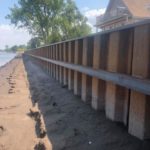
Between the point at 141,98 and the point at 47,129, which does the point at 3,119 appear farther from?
the point at 141,98

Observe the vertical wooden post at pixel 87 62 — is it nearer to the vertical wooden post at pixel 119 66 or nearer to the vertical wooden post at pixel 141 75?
the vertical wooden post at pixel 119 66

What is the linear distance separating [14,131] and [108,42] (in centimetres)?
201

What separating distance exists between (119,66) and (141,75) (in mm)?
621

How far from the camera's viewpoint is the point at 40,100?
6461 mm

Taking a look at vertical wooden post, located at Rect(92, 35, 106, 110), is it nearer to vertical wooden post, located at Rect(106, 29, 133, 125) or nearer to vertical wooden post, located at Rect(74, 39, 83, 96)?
vertical wooden post, located at Rect(106, 29, 133, 125)

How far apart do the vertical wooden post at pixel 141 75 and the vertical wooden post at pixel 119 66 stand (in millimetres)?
301

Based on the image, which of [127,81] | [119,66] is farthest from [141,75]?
[119,66]

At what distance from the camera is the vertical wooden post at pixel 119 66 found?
12.0 ft

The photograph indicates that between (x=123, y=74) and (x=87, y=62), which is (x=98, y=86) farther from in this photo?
(x=123, y=74)

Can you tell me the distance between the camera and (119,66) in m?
3.79

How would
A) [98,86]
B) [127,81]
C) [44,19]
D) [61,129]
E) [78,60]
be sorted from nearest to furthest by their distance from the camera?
[127,81], [61,129], [98,86], [78,60], [44,19]

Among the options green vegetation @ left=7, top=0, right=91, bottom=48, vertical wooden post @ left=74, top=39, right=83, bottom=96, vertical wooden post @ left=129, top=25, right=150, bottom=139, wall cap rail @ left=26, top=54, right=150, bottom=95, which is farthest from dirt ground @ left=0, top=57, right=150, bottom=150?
green vegetation @ left=7, top=0, right=91, bottom=48

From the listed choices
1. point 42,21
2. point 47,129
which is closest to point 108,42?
point 47,129

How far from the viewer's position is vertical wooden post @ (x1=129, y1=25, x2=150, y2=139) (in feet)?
10.2
